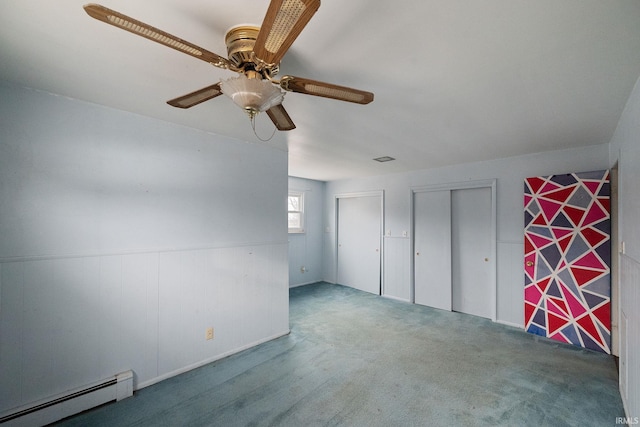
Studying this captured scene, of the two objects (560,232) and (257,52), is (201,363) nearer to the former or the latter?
(257,52)

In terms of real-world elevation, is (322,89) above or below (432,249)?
above

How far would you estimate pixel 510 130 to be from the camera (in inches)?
104

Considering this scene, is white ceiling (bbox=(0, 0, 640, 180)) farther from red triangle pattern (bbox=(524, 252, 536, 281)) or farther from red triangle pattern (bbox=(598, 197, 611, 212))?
red triangle pattern (bbox=(524, 252, 536, 281))

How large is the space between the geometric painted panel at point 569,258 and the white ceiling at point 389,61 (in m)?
0.83

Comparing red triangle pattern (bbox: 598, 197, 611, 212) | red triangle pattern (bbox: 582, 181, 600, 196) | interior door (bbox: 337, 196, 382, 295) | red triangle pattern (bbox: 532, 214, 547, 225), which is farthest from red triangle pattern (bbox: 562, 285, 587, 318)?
interior door (bbox: 337, 196, 382, 295)

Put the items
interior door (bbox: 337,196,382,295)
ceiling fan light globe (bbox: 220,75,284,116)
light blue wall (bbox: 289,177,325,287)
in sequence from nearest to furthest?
ceiling fan light globe (bbox: 220,75,284,116), interior door (bbox: 337,196,382,295), light blue wall (bbox: 289,177,325,287)

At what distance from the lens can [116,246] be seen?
223 centimetres

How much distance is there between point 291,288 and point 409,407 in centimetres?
371

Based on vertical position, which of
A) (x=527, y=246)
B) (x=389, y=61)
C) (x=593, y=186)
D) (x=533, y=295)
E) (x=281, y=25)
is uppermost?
(x=389, y=61)

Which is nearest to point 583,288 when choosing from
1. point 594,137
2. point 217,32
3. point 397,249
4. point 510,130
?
point 594,137

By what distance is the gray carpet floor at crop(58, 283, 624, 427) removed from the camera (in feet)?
6.42

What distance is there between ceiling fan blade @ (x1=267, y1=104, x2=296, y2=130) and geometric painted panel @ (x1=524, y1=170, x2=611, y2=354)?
3.36 m

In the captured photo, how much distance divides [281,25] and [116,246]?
7.31 ft

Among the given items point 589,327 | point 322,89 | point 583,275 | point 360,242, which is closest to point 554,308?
point 589,327
